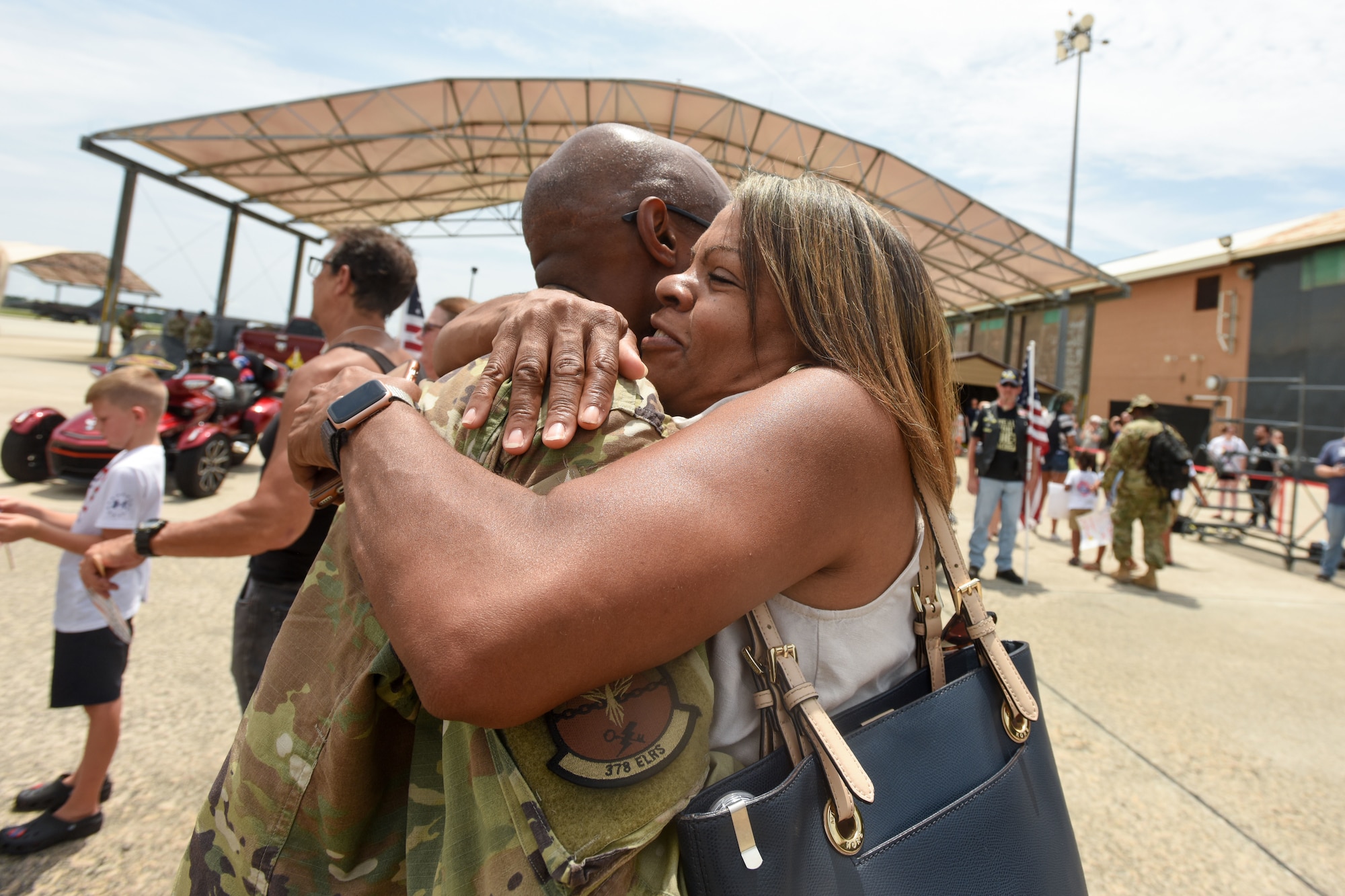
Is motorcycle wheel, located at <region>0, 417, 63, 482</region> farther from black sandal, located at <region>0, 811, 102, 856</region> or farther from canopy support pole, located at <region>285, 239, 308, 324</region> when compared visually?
canopy support pole, located at <region>285, 239, 308, 324</region>

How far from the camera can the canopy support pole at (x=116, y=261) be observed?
2025cm

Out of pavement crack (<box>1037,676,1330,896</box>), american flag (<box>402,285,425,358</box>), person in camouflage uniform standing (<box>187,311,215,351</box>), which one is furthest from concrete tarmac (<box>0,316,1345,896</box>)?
person in camouflage uniform standing (<box>187,311,215,351</box>)

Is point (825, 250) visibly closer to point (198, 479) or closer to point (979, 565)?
point (979, 565)

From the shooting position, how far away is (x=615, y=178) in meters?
1.50

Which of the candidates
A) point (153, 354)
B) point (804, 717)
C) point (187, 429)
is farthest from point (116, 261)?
point (804, 717)

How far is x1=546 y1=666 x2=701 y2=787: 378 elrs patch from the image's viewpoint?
879 mm

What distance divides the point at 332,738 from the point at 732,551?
599 millimetres

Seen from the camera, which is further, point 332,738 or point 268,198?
point 268,198

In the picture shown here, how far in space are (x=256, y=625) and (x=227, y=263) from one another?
2657 centimetres

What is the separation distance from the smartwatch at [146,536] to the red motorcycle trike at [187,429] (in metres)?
3.80

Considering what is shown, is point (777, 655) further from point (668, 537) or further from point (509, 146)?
point (509, 146)

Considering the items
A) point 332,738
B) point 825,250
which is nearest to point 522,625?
point 332,738

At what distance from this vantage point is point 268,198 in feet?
74.4

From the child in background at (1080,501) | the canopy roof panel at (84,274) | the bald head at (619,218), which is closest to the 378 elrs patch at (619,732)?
the bald head at (619,218)
